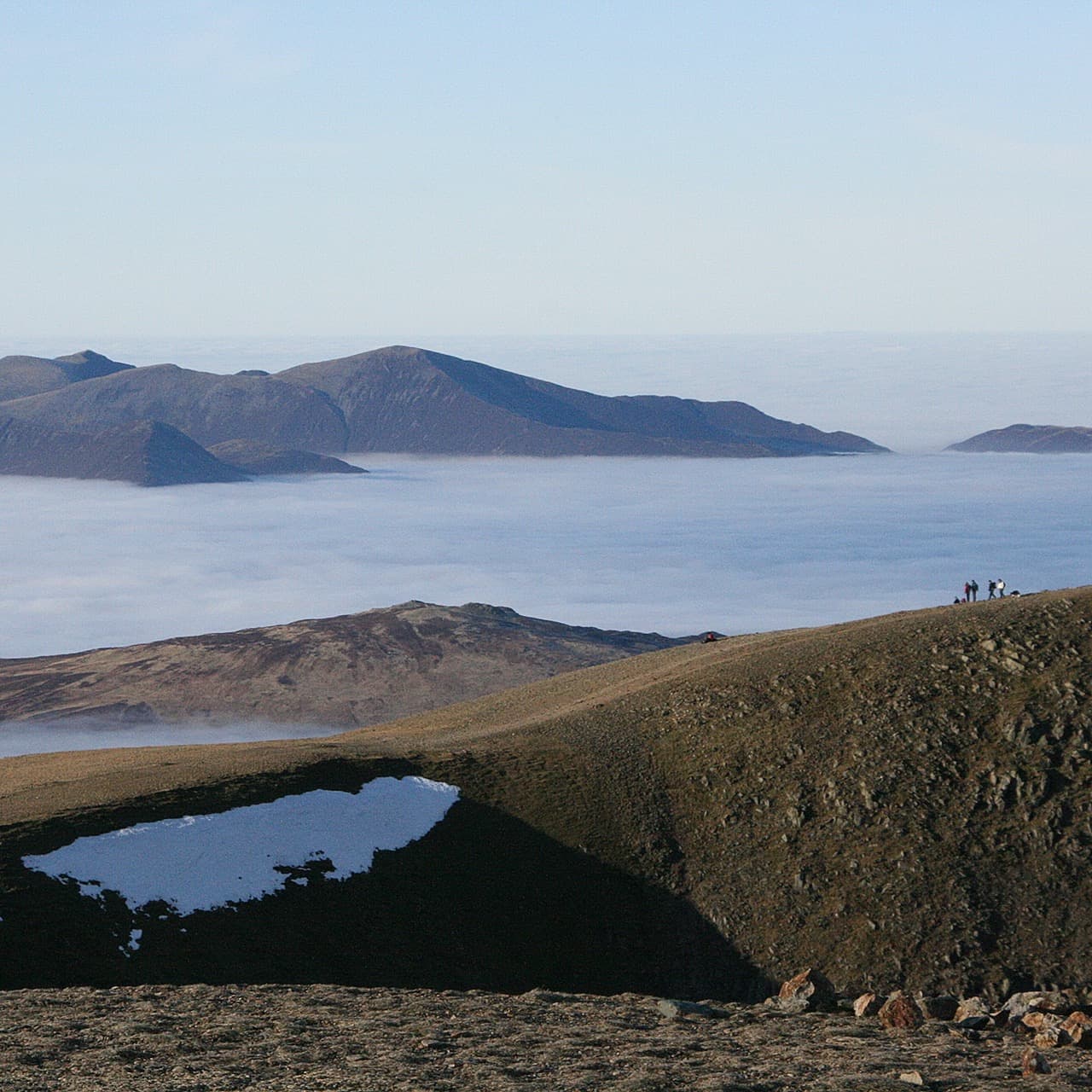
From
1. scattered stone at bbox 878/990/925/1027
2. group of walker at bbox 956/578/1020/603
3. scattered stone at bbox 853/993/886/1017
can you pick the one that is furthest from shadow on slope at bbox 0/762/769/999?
group of walker at bbox 956/578/1020/603

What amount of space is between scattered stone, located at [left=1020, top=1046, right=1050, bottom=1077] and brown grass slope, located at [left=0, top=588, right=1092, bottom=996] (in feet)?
65.3

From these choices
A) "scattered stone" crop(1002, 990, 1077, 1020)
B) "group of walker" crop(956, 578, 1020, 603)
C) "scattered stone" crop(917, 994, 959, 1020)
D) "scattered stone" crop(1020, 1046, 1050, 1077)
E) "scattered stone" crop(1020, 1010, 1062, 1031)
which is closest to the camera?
"scattered stone" crop(1020, 1046, 1050, 1077)

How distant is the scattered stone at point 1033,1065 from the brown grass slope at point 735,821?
65.3 feet

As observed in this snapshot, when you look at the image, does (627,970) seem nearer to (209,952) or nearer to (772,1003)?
(772,1003)

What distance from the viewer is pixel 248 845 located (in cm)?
5088

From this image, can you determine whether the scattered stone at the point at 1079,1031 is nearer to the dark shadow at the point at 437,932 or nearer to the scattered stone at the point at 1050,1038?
the scattered stone at the point at 1050,1038

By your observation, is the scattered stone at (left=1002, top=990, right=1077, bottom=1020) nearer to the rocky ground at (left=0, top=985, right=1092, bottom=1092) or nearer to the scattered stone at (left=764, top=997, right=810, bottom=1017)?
the rocky ground at (left=0, top=985, right=1092, bottom=1092)

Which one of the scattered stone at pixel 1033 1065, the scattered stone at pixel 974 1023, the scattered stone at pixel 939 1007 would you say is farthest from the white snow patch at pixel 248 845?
the scattered stone at pixel 1033 1065

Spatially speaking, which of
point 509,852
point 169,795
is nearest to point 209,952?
point 169,795

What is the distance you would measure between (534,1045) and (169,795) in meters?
A: 26.9

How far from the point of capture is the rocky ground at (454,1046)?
27.7m

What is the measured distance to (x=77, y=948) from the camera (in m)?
41.6

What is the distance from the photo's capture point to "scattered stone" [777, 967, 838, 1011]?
44719mm

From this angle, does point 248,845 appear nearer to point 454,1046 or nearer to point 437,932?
point 437,932
